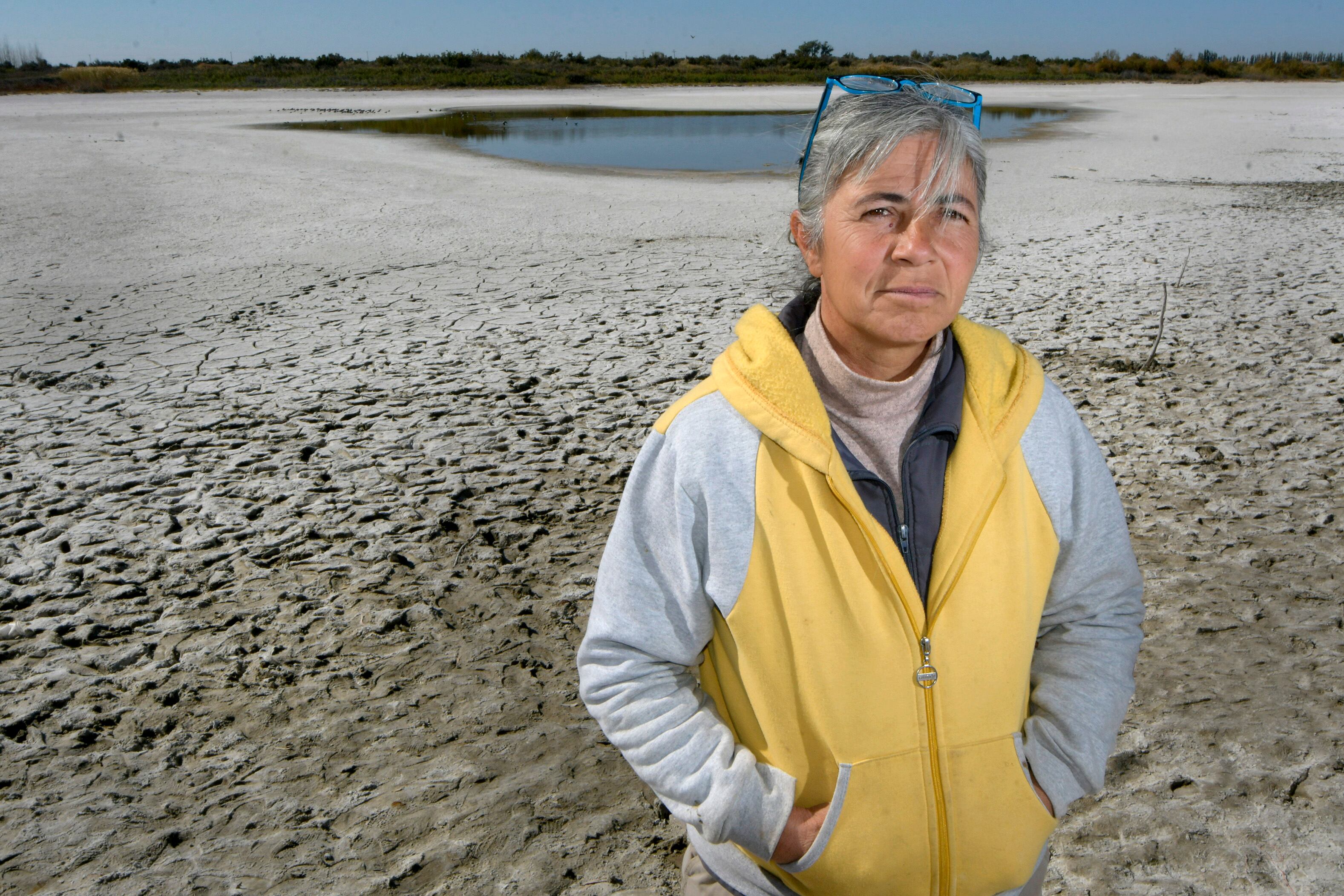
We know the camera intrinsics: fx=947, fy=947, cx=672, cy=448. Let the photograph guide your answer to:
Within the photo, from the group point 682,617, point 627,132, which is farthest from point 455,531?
point 627,132

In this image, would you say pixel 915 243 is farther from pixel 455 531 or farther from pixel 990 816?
pixel 455 531

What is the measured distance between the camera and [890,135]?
1.19 meters

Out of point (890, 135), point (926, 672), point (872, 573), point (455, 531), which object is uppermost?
point (890, 135)

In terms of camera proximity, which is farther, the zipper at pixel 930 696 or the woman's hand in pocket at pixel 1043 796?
the woman's hand in pocket at pixel 1043 796

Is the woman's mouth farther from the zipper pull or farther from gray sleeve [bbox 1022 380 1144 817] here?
the zipper pull

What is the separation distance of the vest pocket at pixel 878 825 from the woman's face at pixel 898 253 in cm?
53

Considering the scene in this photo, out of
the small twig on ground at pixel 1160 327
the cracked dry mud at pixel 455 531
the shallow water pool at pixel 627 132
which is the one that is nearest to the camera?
the cracked dry mud at pixel 455 531

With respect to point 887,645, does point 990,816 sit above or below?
below

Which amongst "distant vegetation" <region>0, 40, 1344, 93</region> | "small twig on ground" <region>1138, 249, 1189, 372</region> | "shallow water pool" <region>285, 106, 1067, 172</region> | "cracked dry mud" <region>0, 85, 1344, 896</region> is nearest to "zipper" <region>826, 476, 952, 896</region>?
"cracked dry mud" <region>0, 85, 1344, 896</region>

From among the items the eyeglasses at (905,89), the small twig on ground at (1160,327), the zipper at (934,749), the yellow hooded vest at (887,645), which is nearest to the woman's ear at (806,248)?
the eyeglasses at (905,89)

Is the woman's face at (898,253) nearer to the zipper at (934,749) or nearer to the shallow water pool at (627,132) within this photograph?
the zipper at (934,749)

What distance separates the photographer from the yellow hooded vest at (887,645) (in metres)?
1.14

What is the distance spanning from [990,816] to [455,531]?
244 centimetres

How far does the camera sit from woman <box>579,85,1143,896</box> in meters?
1.15
